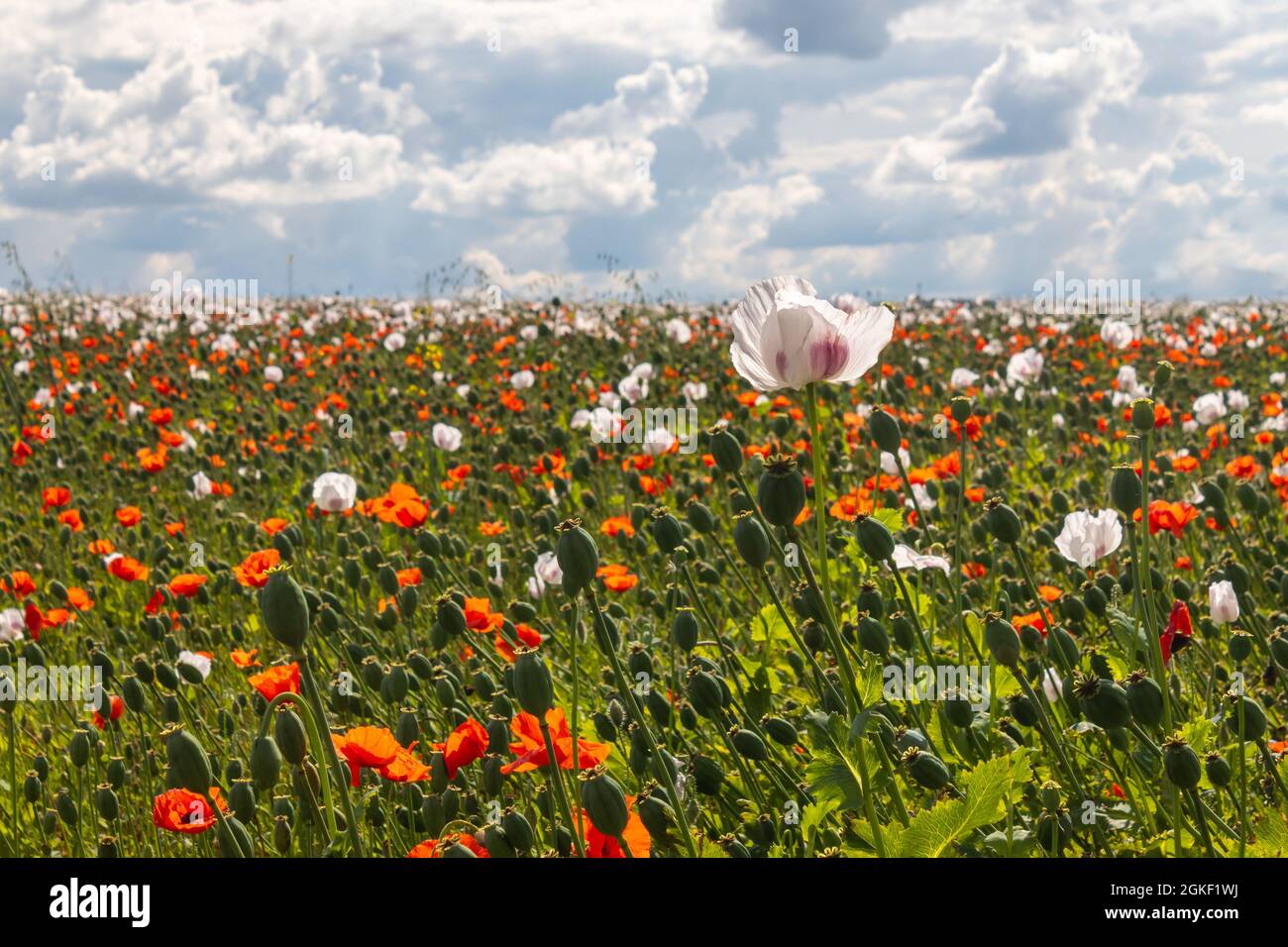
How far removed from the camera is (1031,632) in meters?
2.63

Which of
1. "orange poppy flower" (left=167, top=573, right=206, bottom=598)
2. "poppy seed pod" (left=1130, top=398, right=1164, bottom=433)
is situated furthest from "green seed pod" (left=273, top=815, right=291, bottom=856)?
"poppy seed pod" (left=1130, top=398, right=1164, bottom=433)

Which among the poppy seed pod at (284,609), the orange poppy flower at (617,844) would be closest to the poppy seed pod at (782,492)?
the orange poppy flower at (617,844)

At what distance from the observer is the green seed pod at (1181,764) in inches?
68.1

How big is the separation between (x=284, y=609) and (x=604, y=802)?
56 cm

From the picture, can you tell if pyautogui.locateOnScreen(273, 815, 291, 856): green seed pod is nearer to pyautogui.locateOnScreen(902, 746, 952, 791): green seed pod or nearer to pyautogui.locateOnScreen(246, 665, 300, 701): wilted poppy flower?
pyautogui.locateOnScreen(246, 665, 300, 701): wilted poppy flower

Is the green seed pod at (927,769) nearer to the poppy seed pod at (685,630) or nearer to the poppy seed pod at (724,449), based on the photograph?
the poppy seed pod at (724,449)

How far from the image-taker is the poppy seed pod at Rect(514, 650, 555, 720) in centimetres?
174

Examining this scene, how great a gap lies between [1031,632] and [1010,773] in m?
0.73

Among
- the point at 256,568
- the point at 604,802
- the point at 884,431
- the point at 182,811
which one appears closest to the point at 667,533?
the point at 884,431

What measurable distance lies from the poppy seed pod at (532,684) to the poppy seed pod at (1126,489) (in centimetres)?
128

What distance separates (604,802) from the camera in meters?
1.71

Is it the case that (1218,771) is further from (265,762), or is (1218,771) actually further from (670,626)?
(670,626)
